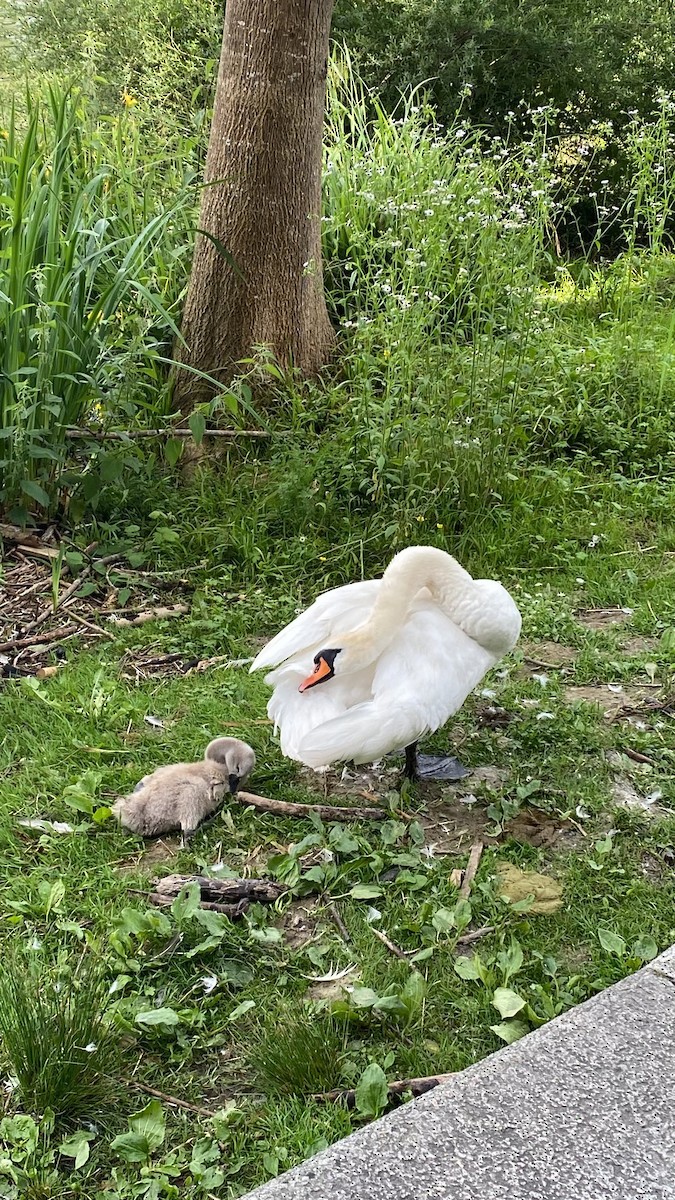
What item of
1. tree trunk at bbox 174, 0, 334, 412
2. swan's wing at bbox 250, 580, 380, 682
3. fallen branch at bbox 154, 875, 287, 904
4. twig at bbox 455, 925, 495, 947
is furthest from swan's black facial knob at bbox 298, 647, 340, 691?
tree trunk at bbox 174, 0, 334, 412

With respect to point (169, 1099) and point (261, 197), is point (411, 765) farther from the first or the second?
point (261, 197)

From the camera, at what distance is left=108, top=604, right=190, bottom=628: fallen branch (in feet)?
13.6

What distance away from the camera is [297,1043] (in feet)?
7.29

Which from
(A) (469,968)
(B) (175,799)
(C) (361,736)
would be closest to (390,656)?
(C) (361,736)

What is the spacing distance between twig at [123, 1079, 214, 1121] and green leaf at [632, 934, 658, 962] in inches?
44.2

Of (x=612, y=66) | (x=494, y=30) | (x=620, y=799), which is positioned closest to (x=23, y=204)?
(x=620, y=799)

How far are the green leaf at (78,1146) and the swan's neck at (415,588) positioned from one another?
159 cm

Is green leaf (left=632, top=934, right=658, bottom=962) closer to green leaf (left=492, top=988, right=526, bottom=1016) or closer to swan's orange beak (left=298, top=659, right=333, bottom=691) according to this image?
green leaf (left=492, top=988, right=526, bottom=1016)

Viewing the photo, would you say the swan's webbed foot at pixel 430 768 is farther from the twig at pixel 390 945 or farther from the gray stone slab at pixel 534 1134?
the gray stone slab at pixel 534 1134

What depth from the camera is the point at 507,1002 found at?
2.37 m

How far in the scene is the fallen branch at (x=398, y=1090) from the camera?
84.7 inches

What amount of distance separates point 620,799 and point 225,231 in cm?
346

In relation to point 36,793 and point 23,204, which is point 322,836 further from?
point 23,204

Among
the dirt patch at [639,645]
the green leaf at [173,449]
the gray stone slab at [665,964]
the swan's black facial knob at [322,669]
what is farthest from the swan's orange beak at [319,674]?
the green leaf at [173,449]
